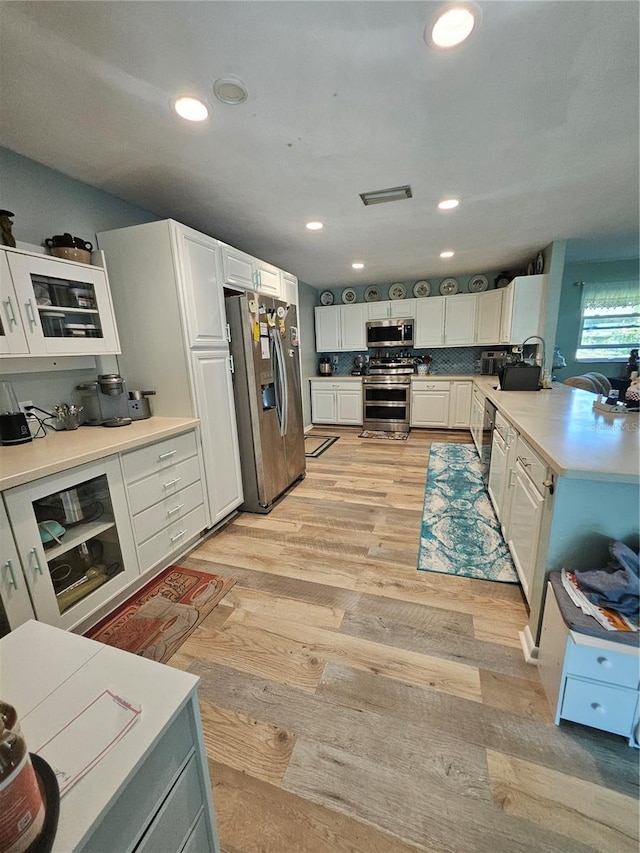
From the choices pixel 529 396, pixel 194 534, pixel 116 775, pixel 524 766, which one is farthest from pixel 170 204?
pixel 524 766

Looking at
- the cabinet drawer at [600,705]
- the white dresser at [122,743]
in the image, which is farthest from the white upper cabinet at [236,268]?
the cabinet drawer at [600,705]

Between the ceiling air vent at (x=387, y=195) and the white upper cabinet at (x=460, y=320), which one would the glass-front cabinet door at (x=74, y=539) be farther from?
the white upper cabinet at (x=460, y=320)

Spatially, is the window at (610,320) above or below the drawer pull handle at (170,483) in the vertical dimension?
above

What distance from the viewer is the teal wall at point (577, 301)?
4535mm

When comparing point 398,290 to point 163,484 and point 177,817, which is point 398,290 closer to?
point 163,484

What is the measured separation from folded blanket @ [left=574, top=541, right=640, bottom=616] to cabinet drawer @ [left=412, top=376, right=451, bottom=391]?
397cm

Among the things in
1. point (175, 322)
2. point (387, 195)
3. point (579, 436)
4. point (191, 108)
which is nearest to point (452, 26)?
point (191, 108)

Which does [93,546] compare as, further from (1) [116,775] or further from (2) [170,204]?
(2) [170,204]

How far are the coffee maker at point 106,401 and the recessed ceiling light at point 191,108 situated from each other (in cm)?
143

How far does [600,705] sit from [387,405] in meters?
4.23

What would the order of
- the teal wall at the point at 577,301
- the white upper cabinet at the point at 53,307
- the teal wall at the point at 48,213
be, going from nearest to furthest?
1. the white upper cabinet at the point at 53,307
2. the teal wall at the point at 48,213
3. the teal wall at the point at 577,301

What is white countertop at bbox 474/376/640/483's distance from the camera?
3.94 feet

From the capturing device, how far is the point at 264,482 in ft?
9.28

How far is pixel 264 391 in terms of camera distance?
2.81 meters
